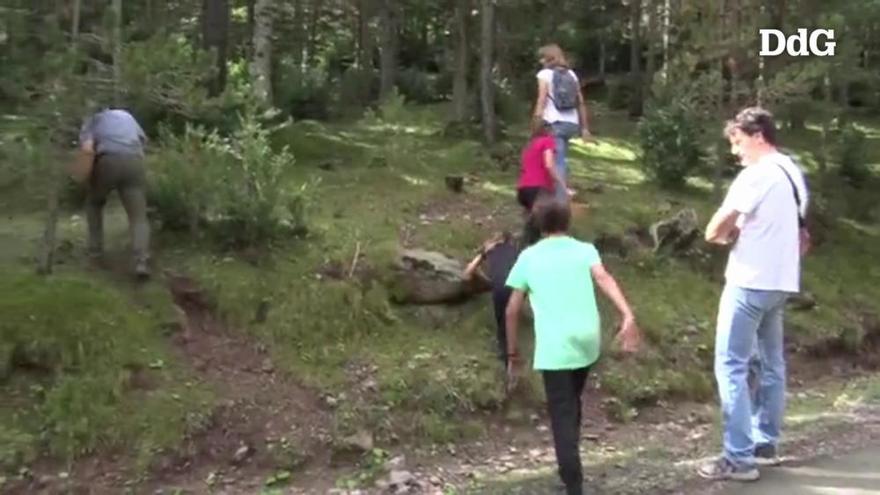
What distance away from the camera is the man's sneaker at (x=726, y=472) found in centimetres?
668

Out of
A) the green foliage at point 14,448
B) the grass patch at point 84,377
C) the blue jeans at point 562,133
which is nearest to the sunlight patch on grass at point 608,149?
the blue jeans at point 562,133

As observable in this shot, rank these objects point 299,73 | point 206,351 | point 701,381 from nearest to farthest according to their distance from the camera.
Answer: point 206,351 → point 701,381 → point 299,73

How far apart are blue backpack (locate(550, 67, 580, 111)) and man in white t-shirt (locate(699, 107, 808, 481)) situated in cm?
424

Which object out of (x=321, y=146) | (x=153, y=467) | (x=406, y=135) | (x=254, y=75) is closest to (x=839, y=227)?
(x=406, y=135)

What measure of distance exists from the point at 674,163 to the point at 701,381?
4.41 metres

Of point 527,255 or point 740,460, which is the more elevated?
point 527,255

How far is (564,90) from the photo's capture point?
1098 centimetres

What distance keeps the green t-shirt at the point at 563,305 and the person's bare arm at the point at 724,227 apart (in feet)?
2.68

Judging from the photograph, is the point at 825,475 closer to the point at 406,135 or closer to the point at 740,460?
the point at 740,460

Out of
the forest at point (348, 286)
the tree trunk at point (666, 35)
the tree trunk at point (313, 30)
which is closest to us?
the forest at point (348, 286)

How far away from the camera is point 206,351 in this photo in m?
9.65

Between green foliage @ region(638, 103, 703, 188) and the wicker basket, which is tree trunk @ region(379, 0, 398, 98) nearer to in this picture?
green foliage @ region(638, 103, 703, 188)

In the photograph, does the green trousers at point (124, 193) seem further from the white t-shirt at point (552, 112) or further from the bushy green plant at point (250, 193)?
the white t-shirt at point (552, 112)

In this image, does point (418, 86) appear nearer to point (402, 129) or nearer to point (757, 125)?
point (402, 129)
